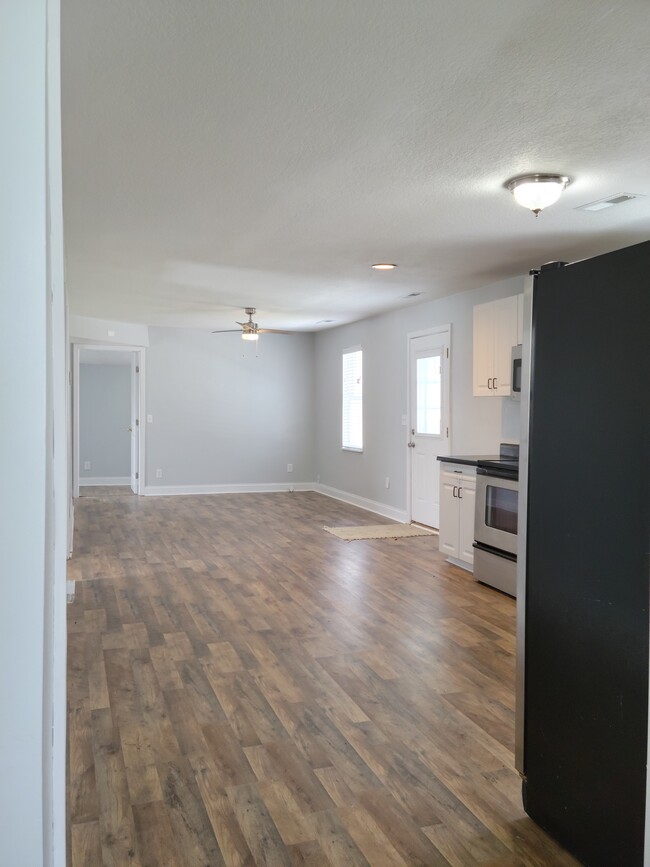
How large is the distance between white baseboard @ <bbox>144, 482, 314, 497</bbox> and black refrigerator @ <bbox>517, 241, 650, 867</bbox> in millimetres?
8353

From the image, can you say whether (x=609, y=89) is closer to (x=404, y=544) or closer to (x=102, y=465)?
(x=404, y=544)

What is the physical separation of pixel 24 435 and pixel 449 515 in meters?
5.13

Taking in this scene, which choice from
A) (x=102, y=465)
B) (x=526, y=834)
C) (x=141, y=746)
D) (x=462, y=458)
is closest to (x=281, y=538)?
(x=462, y=458)

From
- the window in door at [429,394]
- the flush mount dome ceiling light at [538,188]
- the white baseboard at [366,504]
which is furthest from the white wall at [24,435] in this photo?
the white baseboard at [366,504]

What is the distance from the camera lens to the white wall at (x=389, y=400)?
21.1 ft

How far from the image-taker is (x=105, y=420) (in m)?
11.6

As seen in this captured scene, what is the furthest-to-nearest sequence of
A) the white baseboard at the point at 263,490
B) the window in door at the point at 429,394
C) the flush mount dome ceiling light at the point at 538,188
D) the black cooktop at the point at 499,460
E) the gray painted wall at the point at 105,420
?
the gray painted wall at the point at 105,420, the white baseboard at the point at 263,490, the window in door at the point at 429,394, the black cooktop at the point at 499,460, the flush mount dome ceiling light at the point at 538,188

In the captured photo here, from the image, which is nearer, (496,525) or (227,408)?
(496,525)

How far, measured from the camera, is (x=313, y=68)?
231 cm

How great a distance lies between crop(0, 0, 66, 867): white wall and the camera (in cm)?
80

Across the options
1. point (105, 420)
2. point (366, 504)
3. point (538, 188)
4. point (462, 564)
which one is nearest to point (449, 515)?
point (462, 564)

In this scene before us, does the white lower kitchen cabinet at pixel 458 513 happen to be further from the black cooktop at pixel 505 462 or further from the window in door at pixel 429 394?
the window in door at pixel 429 394

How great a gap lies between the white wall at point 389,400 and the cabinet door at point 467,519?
2.93 feet

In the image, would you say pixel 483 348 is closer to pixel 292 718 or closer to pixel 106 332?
pixel 292 718
